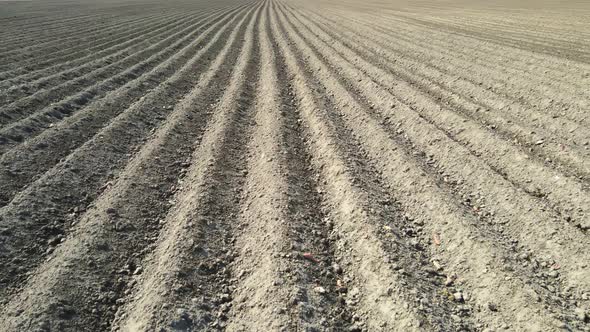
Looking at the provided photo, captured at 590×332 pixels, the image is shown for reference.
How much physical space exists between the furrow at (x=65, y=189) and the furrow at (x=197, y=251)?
1189 millimetres

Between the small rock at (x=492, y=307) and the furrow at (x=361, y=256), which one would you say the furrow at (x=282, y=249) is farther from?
the small rock at (x=492, y=307)

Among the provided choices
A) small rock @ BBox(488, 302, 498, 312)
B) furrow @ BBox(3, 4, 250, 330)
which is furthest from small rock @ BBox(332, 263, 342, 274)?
furrow @ BBox(3, 4, 250, 330)

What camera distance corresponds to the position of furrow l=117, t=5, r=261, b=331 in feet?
10.7

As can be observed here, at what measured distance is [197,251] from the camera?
400 centimetres

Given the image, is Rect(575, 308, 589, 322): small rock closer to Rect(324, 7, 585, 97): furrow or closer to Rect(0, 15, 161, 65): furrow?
Rect(324, 7, 585, 97): furrow

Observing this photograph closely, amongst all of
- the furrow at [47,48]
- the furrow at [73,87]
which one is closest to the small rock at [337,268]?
the furrow at [73,87]

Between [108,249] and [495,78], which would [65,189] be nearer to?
[108,249]

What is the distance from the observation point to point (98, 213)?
4641 mm

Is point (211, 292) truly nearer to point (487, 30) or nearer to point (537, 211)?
point (537, 211)

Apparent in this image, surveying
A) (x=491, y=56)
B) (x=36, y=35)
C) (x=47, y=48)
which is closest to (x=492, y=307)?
(x=491, y=56)

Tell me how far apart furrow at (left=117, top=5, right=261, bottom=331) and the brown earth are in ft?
0.07

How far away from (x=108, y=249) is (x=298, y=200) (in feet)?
7.42

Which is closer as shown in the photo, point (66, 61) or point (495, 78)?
point (495, 78)


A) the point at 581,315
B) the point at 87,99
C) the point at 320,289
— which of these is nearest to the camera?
the point at 581,315
